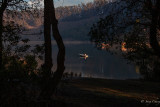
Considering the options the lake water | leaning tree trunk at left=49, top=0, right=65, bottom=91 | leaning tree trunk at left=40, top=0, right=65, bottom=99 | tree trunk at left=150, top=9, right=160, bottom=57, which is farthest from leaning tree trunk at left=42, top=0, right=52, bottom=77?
the lake water

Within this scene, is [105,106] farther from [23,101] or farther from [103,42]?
[23,101]

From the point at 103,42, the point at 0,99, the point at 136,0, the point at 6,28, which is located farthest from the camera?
the point at 103,42

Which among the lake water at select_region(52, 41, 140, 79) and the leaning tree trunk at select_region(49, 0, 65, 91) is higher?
the leaning tree trunk at select_region(49, 0, 65, 91)

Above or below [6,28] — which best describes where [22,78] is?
below

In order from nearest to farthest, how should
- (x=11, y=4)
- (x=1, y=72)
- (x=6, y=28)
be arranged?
1. (x=1, y=72)
2. (x=6, y=28)
3. (x=11, y=4)

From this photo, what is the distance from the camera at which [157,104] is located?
1020 centimetres

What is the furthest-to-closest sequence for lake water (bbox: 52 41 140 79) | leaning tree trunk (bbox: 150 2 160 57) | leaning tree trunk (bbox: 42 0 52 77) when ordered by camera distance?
lake water (bbox: 52 41 140 79) → leaning tree trunk (bbox: 150 2 160 57) → leaning tree trunk (bbox: 42 0 52 77)

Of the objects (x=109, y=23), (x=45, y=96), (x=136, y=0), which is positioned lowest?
(x=45, y=96)

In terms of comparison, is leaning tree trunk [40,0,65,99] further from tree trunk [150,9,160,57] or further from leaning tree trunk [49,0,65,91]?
tree trunk [150,9,160,57]

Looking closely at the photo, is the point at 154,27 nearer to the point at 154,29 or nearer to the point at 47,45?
the point at 154,29

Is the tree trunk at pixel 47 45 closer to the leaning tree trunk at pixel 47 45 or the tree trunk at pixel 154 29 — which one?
the leaning tree trunk at pixel 47 45

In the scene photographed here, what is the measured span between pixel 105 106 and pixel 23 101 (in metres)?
4.38

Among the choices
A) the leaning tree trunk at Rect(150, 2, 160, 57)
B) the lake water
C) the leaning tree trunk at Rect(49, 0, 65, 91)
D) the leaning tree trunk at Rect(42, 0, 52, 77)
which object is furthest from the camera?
the lake water

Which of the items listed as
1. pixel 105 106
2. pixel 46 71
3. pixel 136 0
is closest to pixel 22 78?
pixel 46 71
